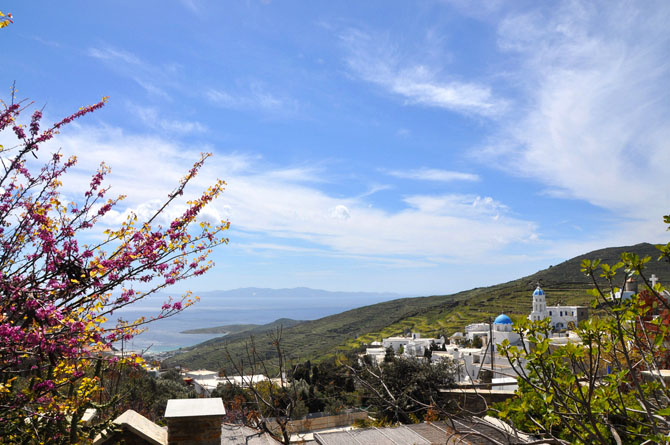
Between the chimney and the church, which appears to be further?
the church

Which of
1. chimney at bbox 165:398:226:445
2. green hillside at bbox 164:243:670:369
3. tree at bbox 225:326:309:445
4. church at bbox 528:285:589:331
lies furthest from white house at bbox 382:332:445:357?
chimney at bbox 165:398:226:445

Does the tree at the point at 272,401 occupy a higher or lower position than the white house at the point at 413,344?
higher

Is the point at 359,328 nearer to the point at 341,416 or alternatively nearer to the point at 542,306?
the point at 542,306

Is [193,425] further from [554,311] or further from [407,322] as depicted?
[407,322]

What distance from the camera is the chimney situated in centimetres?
459

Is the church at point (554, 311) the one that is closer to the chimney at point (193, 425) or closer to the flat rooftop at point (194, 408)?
the flat rooftop at point (194, 408)

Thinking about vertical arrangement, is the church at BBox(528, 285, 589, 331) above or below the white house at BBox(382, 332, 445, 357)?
above

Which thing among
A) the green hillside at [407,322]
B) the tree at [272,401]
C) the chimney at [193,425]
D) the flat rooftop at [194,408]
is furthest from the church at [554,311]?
the chimney at [193,425]

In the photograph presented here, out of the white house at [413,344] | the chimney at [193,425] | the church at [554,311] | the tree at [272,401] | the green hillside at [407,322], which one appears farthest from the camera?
the green hillside at [407,322]

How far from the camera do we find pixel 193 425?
4629 mm

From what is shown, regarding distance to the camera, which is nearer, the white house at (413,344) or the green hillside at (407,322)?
the white house at (413,344)

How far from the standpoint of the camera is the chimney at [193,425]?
15.0 feet

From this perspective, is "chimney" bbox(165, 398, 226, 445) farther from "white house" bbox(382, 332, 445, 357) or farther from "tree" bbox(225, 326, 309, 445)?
"white house" bbox(382, 332, 445, 357)

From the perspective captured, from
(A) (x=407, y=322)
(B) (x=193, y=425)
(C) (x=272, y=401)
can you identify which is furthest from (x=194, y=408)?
(A) (x=407, y=322)
